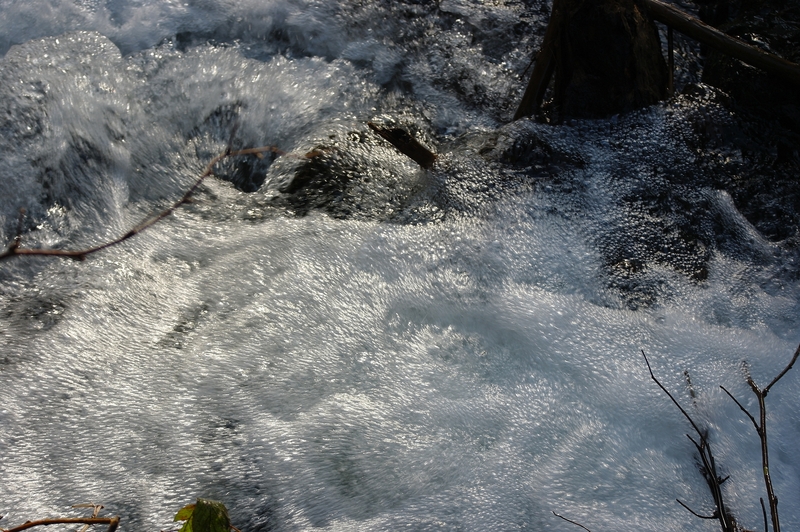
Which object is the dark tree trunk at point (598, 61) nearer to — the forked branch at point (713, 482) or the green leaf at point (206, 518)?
the forked branch at point (713, 482)

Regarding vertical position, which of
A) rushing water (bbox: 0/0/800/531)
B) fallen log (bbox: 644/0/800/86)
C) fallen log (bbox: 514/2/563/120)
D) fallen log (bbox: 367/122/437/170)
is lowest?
rushing water (bbox: 0/0/800/531)

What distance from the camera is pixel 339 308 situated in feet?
7.47

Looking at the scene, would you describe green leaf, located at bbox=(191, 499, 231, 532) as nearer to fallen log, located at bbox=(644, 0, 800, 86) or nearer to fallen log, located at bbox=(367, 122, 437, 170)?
fallen log, located at bbox=(367, 122, 437, 170)

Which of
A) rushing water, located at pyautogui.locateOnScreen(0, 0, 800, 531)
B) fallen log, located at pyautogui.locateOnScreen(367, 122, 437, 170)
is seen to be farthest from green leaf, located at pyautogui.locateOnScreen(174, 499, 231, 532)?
fallen log, located at pyautogui.locateOnScreen(367, 122, 437, 170)

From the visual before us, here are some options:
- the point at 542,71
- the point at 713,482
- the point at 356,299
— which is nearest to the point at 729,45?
the point at 542,71

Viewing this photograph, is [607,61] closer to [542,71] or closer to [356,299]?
[542,71]

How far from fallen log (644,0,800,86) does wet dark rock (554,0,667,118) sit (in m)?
0.09

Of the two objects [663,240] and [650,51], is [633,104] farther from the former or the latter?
[663,240]

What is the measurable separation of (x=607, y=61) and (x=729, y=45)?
609 millimetres

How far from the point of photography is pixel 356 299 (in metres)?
2.31

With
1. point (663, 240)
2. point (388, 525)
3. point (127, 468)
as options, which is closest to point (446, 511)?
point (388, 525)

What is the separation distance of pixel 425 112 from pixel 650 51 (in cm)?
114

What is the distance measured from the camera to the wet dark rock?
111 inches

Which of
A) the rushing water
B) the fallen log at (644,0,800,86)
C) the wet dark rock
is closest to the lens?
the rushing water
